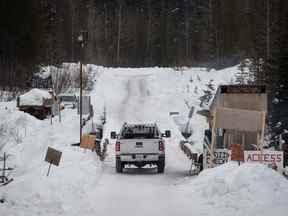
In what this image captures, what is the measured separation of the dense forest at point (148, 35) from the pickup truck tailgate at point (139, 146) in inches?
493

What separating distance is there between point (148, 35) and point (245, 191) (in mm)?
90702

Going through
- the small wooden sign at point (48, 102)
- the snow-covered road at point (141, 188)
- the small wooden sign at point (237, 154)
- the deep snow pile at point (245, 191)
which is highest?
the small wooden sign at point (48, 102)

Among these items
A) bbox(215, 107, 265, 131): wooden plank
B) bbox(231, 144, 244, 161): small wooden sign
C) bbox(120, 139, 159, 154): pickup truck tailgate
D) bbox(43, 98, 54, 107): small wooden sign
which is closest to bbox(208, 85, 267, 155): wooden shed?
bbox(215, 107, 265, 131): wooden plank

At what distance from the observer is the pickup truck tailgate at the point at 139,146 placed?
88.1ft

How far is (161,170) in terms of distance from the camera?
89.0ft

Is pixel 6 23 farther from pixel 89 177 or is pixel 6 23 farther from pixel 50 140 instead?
pixel 89 177

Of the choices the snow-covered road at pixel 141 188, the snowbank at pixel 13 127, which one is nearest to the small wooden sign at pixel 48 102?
the snow-covered road at pixel 141 188

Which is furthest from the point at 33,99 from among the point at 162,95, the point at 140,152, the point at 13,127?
the point at 162,95

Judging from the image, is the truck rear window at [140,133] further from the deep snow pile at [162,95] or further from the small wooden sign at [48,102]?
the small wooden sign at [48,102]

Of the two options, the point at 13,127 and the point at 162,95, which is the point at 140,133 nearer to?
the point at 13,127

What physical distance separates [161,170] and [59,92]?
32.3 m

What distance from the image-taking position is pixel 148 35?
351 feet

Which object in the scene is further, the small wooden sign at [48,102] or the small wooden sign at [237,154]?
the small wooden sign at [48,102]

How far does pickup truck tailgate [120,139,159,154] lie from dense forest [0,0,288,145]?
12520mm
